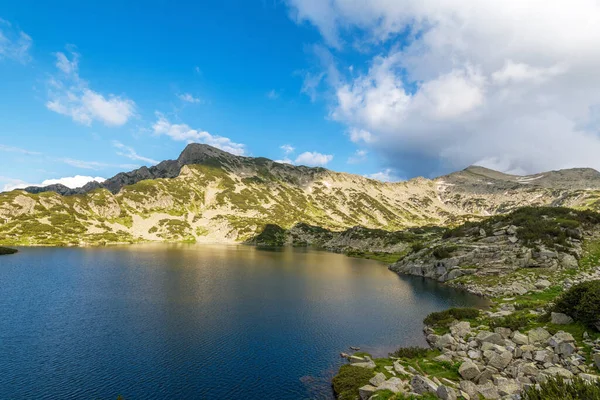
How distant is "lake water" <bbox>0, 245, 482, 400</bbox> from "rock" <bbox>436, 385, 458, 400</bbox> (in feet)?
36.7

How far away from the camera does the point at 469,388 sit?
1130 inches

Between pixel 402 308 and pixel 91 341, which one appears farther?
pixel 402 308

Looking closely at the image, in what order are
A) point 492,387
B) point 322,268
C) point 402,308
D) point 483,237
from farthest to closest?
point 322,268
point 483,237
point 402,308
point 492,387

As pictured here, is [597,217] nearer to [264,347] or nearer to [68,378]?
[264,347]

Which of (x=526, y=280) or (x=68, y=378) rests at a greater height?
(x=526, y=280)

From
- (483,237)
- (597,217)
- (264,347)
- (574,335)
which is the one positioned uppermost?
(597,217)

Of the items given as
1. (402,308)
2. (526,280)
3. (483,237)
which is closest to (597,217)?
(483,237)

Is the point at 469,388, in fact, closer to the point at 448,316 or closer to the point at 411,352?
the point at 411,352

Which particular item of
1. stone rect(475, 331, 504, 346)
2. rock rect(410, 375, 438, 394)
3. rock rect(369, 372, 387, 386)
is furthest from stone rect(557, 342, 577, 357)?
rock rect(369, 372, 387, 386)

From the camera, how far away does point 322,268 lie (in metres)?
124

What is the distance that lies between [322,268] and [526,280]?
218 feet

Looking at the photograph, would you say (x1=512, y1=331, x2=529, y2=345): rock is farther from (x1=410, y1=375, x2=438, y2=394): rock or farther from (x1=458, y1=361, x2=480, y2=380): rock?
(x1=410, y1=375, x2=438, y2=394): rock

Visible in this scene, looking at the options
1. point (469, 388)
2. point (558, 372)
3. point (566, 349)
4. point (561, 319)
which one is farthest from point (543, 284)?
point (469, 388)

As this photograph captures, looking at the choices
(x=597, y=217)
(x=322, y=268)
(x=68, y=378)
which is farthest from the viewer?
(x=322, y=268)
